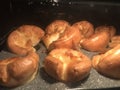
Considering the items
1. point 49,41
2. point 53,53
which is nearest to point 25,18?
point 49,41

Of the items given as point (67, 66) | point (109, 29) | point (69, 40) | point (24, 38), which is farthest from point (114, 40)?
point (24, 38)

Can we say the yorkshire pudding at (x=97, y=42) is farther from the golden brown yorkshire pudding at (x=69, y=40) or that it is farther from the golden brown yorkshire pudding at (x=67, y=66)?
the golden brown yorkshire pudding at (x=67, y=66)

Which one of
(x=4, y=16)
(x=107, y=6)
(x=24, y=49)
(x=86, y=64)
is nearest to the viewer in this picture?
(x=86, y=64)

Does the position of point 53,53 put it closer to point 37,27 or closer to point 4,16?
point 37,27

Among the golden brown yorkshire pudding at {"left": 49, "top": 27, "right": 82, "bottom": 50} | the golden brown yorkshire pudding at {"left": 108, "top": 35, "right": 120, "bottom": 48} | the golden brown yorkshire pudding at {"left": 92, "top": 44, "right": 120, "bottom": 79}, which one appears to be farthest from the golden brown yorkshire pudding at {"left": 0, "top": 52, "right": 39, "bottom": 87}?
the golden brown yorkshire pudding at {"left": 108, "top": 35, "right": 120, "bottom": 48}

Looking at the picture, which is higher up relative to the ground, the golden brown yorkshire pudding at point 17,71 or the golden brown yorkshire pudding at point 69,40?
the golden brown yorkshire pudding at point 69,40

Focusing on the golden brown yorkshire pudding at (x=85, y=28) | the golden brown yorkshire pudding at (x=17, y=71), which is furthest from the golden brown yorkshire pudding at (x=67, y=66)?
the golden brown yorkshire pudding at (x=85, y=28)

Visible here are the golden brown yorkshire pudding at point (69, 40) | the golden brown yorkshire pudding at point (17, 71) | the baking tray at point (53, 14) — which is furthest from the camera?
the baking tray at point (53, 14)

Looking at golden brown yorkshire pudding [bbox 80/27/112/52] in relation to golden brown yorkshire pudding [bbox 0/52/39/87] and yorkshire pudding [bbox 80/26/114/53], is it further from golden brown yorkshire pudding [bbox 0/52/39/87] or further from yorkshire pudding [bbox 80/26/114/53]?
golden brown yorkshire pudding [bbox 0/52/39/87]
